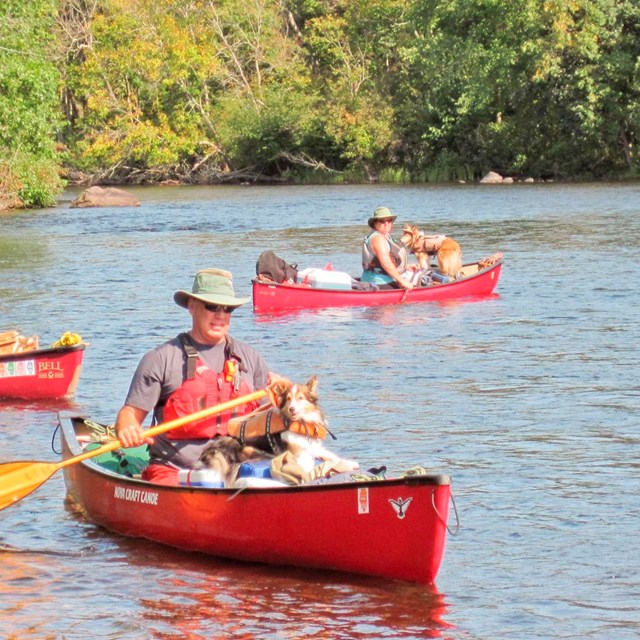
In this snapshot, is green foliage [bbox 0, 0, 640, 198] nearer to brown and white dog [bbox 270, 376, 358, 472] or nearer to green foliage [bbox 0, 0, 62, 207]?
green foliage [bbox 0, 0, 62, 207]

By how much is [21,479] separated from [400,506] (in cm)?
259

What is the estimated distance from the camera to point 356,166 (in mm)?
62188

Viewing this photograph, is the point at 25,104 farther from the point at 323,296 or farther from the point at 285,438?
the point at 285,438

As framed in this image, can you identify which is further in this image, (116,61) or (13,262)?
(116,61)

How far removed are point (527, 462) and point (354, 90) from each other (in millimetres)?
55715

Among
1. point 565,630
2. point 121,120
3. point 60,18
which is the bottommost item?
point 565,630

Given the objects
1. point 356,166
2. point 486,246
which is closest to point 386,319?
point 486,246

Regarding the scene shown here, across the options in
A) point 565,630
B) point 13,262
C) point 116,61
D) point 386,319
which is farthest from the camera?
point 116,61

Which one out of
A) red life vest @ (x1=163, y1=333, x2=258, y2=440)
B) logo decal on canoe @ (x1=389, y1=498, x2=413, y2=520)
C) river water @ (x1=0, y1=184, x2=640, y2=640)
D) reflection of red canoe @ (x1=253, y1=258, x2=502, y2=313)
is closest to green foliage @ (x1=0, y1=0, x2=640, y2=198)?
river water @ (x1=0, y1=184, x2=640, y2=640)

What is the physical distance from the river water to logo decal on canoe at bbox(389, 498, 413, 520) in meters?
0.52

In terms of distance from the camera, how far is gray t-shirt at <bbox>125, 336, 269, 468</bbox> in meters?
7.07

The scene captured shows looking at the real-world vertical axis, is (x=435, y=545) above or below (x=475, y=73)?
below

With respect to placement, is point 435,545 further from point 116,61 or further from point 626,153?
point 116,61

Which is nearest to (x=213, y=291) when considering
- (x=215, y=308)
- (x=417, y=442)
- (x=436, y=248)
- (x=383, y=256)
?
(x=215, y=308)
